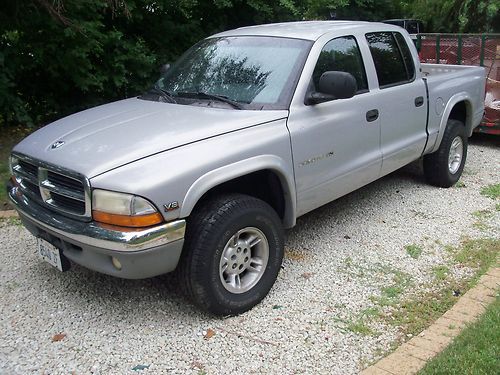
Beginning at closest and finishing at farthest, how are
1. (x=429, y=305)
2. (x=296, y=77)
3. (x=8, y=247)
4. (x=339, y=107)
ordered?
(x=429, y=305) → (x=296, y=77) → (x=339, y=107) → (x=8, y=247)

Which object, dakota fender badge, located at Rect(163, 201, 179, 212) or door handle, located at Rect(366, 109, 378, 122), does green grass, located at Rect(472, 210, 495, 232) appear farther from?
dakota fender badge, located at Rect(163, 201, 179, 212)

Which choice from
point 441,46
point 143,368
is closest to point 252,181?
point 143,368

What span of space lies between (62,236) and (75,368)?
787mm

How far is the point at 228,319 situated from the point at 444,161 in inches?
140

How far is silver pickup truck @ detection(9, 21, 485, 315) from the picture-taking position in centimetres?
304

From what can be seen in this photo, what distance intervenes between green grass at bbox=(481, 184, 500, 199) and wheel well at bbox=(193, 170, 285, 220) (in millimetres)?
3141

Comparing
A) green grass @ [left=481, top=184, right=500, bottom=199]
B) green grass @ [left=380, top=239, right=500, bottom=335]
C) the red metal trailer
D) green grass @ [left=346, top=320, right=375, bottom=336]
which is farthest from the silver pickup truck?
the red metal trailer

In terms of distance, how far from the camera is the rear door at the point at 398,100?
4.77 m

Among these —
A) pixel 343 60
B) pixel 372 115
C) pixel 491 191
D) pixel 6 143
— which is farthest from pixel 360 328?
pixel 6 143

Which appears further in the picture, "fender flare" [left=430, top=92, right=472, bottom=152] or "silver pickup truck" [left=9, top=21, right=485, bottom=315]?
"fender flare" [left=430, top=92, right=472, bottom=152]

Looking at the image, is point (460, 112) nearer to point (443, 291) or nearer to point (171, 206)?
point (443, 291)

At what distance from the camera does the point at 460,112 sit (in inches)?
247

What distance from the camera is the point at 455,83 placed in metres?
5.85

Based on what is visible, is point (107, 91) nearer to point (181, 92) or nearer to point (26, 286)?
point (181, 92)
